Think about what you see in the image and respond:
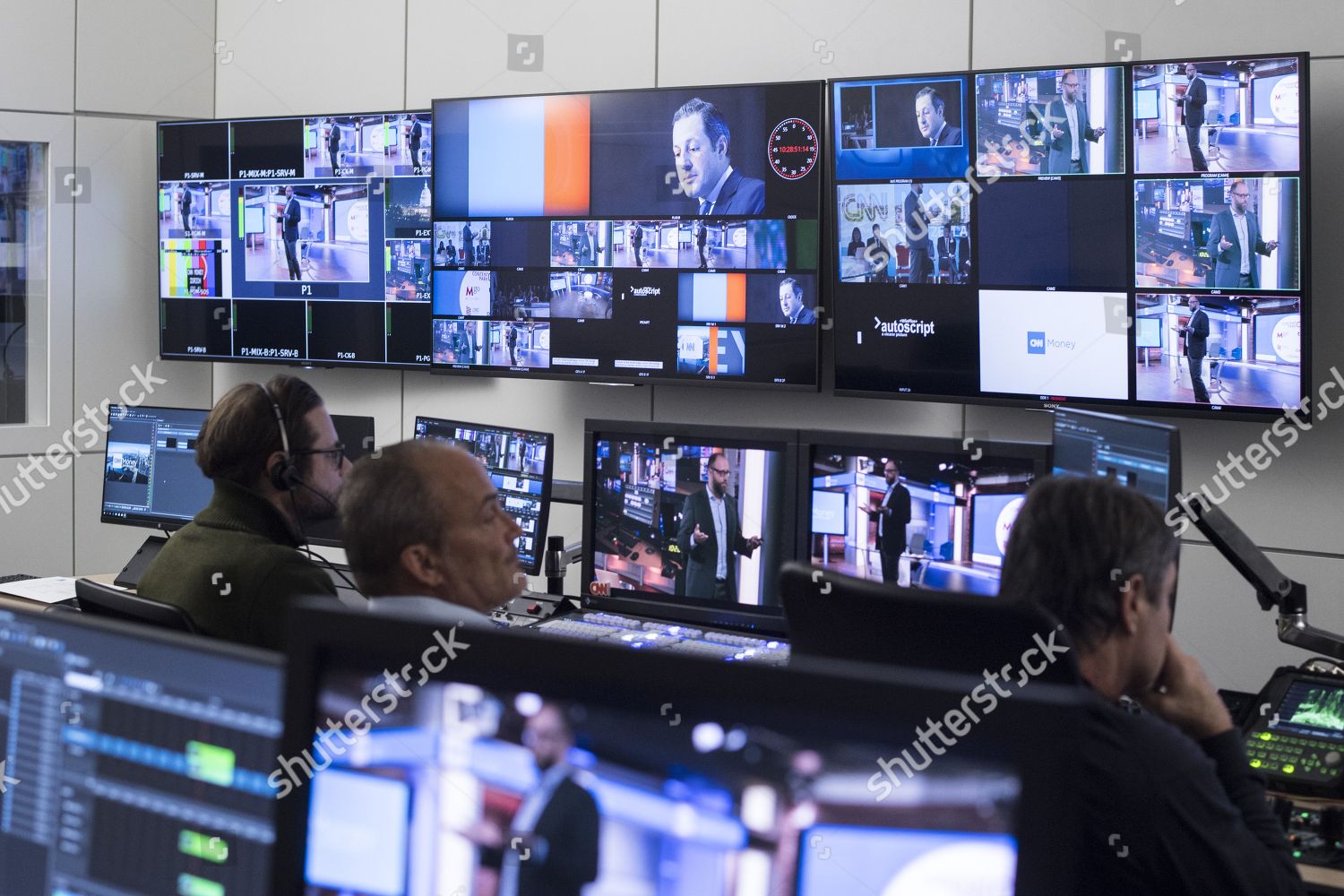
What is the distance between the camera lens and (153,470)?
383 centimetres

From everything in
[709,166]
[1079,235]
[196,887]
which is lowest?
[196,887]

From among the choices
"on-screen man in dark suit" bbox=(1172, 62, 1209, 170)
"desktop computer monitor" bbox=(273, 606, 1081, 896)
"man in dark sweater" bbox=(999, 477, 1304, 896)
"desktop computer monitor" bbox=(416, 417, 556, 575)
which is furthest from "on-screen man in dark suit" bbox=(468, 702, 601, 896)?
"on-screen man in dark suit" bbox=(1172, 62, 1209, 170)

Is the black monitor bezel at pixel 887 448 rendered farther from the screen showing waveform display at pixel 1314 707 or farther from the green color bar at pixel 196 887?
the green color bar at pixel 196 887

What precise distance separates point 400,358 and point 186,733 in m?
4.22

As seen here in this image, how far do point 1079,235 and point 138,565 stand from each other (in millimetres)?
2847

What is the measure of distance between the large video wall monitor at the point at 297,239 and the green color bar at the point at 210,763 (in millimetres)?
4140

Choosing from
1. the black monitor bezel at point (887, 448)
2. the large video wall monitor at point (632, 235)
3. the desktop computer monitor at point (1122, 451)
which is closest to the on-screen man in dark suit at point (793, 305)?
the large video wall monitor at point (632, 235)

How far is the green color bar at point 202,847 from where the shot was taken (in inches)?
34.6

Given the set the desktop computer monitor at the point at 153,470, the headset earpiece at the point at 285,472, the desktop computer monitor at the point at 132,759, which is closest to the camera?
the desktop computer monitor at the point at 132,759

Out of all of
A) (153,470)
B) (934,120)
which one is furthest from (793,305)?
(153,470)

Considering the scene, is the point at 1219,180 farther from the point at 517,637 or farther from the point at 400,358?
the point at 517,637

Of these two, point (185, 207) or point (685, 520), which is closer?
point (685, 520)

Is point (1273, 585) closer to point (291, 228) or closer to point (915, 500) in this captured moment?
point (915, 500)

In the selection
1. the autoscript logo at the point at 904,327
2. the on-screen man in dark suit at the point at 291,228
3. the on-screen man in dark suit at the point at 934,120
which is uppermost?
the on-screen man in dark suit at the point at 934,120
